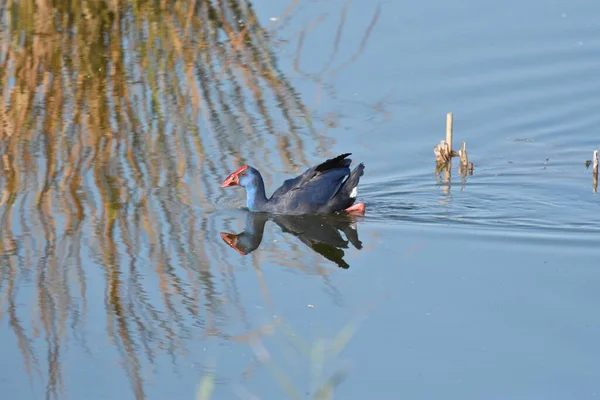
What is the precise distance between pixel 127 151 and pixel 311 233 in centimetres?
218

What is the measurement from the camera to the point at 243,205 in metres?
9.28

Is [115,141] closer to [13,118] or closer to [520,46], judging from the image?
[13,118]

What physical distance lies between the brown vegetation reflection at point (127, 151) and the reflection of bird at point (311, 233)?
10.5 inches

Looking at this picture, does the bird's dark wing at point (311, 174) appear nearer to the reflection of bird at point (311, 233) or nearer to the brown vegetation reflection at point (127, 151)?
the reflection of bird at point (311, 233)

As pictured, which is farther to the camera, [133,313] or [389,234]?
[389,234]

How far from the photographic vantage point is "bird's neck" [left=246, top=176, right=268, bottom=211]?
8.93m

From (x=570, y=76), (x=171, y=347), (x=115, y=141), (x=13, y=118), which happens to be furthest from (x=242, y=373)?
(x=570, y=76)

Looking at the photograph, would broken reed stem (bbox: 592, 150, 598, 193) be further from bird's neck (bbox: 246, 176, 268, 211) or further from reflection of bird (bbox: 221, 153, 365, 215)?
bird's neck (bbox: 246, 176, 268, 211)

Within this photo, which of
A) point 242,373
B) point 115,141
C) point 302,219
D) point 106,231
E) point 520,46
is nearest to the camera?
→ point 242,373

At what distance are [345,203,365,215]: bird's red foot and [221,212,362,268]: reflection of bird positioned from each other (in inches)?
3.2

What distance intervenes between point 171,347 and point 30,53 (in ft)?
23.4

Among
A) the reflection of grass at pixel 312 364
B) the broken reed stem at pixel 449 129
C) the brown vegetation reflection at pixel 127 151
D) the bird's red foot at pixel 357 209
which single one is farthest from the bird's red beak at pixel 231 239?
the broken reed stem at pixel 449 129

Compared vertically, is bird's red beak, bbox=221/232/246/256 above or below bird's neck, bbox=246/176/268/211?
below

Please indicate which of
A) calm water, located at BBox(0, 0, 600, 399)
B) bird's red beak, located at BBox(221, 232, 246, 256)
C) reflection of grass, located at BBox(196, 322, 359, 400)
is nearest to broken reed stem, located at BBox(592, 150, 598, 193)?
calm water, located at BBox(0, 0, 600, 399)
